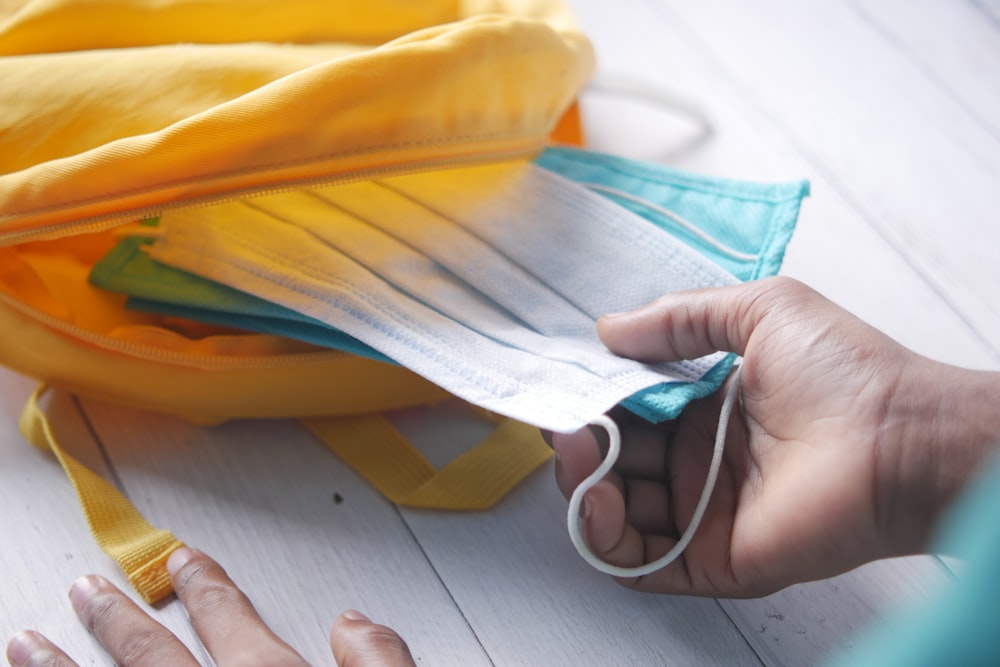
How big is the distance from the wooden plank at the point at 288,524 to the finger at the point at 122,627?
68 mm

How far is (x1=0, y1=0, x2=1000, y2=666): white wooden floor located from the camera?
65 cm

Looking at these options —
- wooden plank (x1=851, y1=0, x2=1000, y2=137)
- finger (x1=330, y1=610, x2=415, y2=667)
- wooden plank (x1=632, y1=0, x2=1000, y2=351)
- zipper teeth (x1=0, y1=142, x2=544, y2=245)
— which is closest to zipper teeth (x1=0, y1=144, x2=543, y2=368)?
zipper teeth (x1=0, y1=142, x2=544, y2=245)

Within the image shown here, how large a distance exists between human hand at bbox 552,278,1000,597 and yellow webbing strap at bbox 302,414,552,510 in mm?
89

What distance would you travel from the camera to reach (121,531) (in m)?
0.70

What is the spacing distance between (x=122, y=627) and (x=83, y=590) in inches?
2.1

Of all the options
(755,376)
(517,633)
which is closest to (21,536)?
(517,633)

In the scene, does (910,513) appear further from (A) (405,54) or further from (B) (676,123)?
(B) (676,123)

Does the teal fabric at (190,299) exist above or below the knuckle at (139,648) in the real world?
above

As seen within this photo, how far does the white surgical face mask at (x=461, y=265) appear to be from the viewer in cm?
65

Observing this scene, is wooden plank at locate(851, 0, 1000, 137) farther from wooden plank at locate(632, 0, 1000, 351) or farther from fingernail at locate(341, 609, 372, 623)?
fingernail at locate(341, 609, 372, 623)

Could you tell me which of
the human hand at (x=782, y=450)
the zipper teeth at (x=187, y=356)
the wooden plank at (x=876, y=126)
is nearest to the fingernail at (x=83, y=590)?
the zipper teeth at (x=187, y=356)

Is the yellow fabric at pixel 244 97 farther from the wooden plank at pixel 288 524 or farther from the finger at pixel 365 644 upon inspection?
the finger at pixel 365 644

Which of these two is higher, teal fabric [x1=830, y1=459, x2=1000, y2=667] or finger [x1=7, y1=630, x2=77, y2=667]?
teal fabric [x1=830, y1=459, x2=1000, y2=667]

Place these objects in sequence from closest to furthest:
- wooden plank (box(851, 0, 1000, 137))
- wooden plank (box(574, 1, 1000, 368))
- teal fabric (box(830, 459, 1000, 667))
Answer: teal fabric (box(830, 459, 1000, 667)) → wooden plank (box(574, 1, 1000, 368)) → wooden plank (box(851, 0, 1000, 137))
